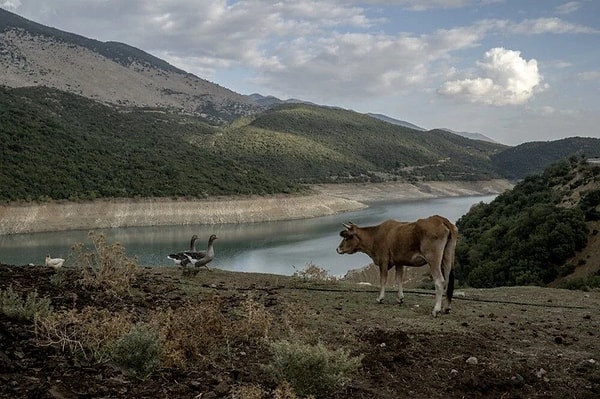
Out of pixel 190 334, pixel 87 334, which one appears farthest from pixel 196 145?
pixel 87 334

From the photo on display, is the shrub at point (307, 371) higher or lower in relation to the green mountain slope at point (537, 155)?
lower

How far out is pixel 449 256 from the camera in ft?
26.1

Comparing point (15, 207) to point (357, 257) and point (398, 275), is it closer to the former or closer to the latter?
point (357, 257)

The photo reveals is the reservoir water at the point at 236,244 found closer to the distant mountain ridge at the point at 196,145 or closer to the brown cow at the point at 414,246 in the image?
the distant mountain ridge at the point at 196,145

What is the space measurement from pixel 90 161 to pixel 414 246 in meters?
67.4

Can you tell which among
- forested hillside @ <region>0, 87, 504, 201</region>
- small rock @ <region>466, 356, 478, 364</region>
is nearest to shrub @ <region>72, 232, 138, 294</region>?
small rock @ <region>466, 356, 478, 364</region>

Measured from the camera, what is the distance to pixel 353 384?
4.48 meters

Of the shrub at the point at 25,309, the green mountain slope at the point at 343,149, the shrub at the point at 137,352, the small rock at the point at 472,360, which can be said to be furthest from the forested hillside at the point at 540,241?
the green mountain slope at the point at 343,149

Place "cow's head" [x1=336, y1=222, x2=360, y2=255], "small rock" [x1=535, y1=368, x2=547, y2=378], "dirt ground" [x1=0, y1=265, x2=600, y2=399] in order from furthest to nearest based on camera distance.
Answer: "cow's head" [x1=336, y1=222, x2=360, y2=255] → "small rock" [x1=535, y1=368, x2=547, y2=378] → "dirt ground" [x1=0, y1=265, x2=600, y2=399]

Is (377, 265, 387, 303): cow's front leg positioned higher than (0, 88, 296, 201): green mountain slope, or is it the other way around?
(0, 88, 296, 201): green mountain slope

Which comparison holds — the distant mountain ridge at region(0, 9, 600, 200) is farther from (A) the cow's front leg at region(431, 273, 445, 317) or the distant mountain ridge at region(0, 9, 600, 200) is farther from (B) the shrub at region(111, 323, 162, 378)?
(B) the shrub at region(111, 323, 162, 378)

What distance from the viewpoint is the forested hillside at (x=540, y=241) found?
22.7 metres

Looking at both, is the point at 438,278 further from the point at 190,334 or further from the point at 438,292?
the point at 190,334

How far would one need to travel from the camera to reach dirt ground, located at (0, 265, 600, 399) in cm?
398
